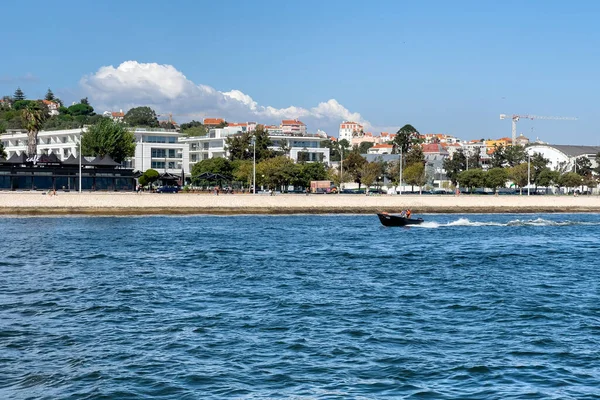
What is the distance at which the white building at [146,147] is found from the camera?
133500mm

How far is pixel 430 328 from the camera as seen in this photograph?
858 inches

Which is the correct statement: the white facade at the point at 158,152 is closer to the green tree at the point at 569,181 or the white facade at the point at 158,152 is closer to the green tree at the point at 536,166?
the green tree at the point at 536,166

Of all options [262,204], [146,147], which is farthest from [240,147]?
[262,204]

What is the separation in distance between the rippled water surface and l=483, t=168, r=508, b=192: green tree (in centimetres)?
8289

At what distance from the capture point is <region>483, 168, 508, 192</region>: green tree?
127 metres

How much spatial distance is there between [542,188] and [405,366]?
439 ft

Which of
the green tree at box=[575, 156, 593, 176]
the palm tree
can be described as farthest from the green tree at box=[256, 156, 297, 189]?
the green tree at box=[575, 156, 593, 176]

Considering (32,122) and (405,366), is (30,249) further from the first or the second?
(32,122)

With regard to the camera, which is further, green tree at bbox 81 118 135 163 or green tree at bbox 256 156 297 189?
green tree at bbox 81 118 135 163

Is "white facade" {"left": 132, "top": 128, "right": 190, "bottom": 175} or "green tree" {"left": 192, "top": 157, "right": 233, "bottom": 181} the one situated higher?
"white facade" {"left": 132, "top": 128, "right": 190, "bottom": 175}

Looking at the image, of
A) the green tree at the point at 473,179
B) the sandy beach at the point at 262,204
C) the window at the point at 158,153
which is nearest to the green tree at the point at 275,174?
the sandy beach at the point at 262,204

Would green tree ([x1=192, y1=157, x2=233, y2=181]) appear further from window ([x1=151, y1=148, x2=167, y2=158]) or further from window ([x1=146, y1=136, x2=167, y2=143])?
window ([x1=146, y1=136, x2=167, y2=143])

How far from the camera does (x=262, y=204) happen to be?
8506 centimetres

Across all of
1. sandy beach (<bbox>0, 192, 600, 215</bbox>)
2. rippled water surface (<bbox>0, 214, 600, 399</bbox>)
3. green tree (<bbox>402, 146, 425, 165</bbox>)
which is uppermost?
green tree (<bbox>402, 146, 425, 165</bbox>)
